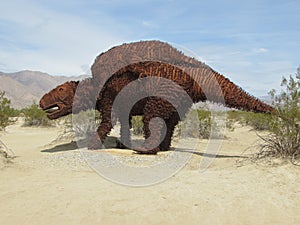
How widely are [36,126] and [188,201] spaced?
1599 cm

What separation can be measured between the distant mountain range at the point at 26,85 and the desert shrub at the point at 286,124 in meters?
56.9

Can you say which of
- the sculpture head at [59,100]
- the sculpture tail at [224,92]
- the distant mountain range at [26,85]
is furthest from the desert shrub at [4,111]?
the distant mountain range at [26,85]

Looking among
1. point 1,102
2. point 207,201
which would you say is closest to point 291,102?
point 207,201

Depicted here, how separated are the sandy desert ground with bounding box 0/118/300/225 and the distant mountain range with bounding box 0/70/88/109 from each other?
188 ft

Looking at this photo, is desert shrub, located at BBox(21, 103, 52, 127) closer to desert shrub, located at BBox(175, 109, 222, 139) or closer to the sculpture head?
desert shrub, located at BBox(175, 109, 222, 139)

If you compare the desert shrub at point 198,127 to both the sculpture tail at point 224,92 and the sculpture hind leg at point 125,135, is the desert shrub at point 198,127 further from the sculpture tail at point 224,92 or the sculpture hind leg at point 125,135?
the sculpture tail at point 224,92

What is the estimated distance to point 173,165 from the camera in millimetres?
7152

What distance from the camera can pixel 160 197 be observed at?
4.63 meters

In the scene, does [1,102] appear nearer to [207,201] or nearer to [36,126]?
[207,201]

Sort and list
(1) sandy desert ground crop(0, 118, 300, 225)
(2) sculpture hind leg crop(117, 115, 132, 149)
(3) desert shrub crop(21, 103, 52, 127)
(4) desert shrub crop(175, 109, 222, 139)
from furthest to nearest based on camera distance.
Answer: (3) desert shrub crop(21, 103, 52, 127) → (4) desert shrub crop(175, 109, 222, 139) → (2) sculpture hind leg crop(117, 115, 132, 149) → (1) sandy desert ground crop(0, 118, 300, 225)

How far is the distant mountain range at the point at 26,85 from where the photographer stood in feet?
252

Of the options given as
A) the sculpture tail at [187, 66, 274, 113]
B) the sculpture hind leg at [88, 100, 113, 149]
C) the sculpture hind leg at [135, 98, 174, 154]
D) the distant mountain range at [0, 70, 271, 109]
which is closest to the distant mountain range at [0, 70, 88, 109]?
the distant mountain range at [0, 70, 271, 109]

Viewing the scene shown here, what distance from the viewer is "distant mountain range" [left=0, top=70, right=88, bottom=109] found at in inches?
3030

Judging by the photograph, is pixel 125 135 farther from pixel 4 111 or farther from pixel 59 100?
pixel 4 111
